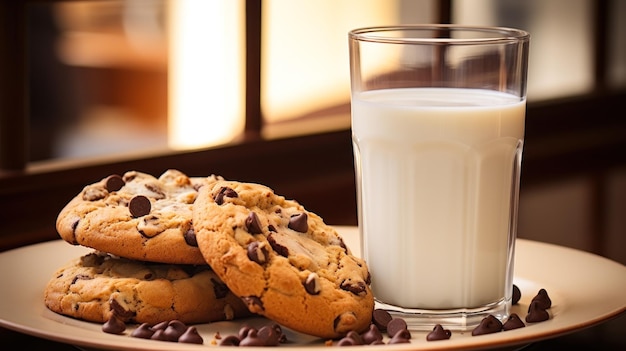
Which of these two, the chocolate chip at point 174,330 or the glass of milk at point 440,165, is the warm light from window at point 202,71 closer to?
the glass of milk at point 440,165

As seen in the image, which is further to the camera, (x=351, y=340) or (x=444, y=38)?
(x=444, y=38)

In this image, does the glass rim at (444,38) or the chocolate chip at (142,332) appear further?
the glass rim at (444,38)

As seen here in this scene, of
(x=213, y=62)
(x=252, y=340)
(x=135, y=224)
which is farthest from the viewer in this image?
(x=213, y=62)

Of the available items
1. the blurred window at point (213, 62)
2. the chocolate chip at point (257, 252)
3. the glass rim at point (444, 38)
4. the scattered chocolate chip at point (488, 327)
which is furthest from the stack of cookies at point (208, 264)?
the blurred window at point (213, 62)

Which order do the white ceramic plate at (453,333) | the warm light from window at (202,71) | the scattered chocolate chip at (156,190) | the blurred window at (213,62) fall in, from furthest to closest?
the warm light from window at (202,71) < the blurred window at (213,62) < the scattered chocolate chip at (156,190) < the white ceramic plate at (453,333)

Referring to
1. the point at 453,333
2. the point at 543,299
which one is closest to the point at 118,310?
the point at 453,333


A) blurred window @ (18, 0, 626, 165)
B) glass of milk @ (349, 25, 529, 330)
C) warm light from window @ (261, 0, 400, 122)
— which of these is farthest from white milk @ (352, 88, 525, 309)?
warm light from window @ (261, 0, 400, 122)

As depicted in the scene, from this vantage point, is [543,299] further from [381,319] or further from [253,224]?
[253,224]
